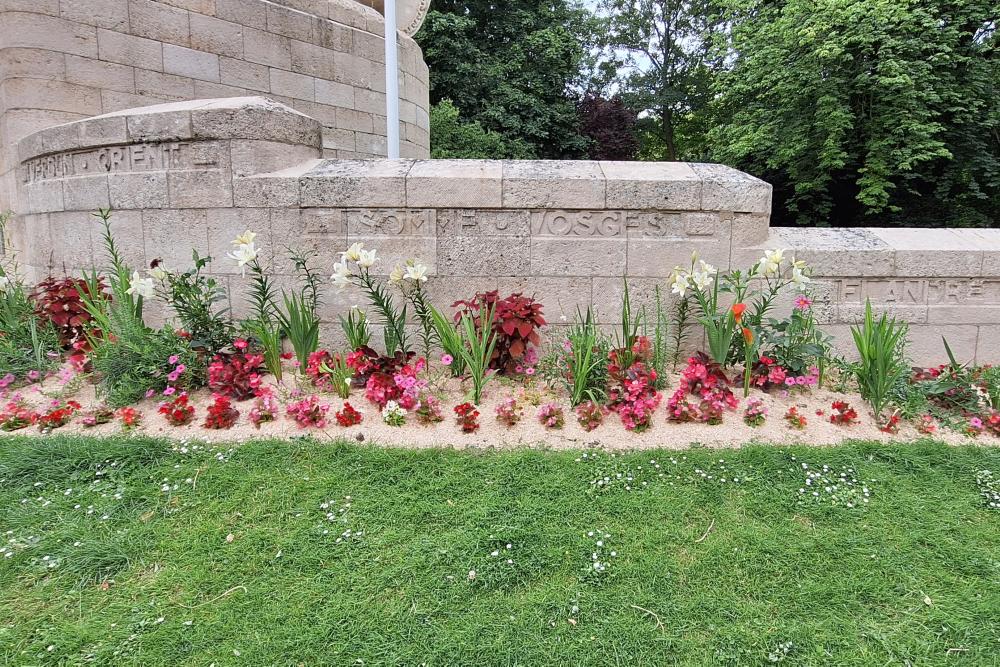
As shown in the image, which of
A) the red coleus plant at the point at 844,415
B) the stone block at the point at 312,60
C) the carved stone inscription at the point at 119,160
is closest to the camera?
the red coleus plant at the point at 844,415

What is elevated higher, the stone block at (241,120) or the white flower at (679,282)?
the stone block at (241,120)

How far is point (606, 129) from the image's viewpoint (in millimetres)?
18859

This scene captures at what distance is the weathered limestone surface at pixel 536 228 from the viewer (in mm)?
3990

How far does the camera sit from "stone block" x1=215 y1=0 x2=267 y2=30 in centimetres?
668

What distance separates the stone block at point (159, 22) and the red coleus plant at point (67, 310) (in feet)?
11.4

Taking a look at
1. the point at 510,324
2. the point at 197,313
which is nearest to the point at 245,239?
the point at 197,313

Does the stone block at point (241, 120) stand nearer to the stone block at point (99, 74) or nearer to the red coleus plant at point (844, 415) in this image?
the stone block at point (99, 74)

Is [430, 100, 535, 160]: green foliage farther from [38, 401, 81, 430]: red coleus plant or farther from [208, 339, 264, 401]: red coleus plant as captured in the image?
[38, 401, 81, 430]: red coleus plant

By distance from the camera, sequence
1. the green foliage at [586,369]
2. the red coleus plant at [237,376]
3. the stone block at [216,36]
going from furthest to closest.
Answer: the stone block at [216,36]
the red coleus plant at [237,376]
the green foliage at [586,369]

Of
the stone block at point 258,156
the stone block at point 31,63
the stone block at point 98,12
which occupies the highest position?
the stone block at point 98,12

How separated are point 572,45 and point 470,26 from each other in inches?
143

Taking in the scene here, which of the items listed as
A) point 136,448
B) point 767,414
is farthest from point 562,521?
point 136,448

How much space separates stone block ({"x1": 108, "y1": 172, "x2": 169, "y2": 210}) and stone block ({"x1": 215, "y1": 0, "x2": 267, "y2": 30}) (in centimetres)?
341

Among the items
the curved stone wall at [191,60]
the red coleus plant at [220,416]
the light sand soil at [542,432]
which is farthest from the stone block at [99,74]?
the red coleus plant at [220,416]
